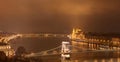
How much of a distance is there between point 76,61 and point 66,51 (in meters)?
2.91

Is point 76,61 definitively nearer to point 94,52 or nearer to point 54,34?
point 94,52

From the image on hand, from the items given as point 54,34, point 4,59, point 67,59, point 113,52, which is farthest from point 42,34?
point 4,59

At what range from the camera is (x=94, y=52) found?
82.3ft

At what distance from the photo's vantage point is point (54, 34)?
51688mm

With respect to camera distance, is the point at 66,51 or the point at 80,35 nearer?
the point at 66,51

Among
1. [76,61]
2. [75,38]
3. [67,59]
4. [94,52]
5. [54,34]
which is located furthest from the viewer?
[54,34]

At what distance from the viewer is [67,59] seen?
2086 cm

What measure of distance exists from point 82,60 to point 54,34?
32093mm

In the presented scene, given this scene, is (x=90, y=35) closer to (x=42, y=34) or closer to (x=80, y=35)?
(x=80, y=35)

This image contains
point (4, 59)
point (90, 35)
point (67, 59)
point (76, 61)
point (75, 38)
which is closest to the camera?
point (4, 59)

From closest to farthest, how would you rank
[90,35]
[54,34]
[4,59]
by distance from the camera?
1. [4,59]
2. [90,35]
3. [54,34]

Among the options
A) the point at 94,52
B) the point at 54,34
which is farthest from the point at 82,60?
the point at 54,34

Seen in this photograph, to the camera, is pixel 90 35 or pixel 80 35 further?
pixel 90 35

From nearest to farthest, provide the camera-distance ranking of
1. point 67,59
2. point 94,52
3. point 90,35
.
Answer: point 67,59, point 94,52, point 90,35
